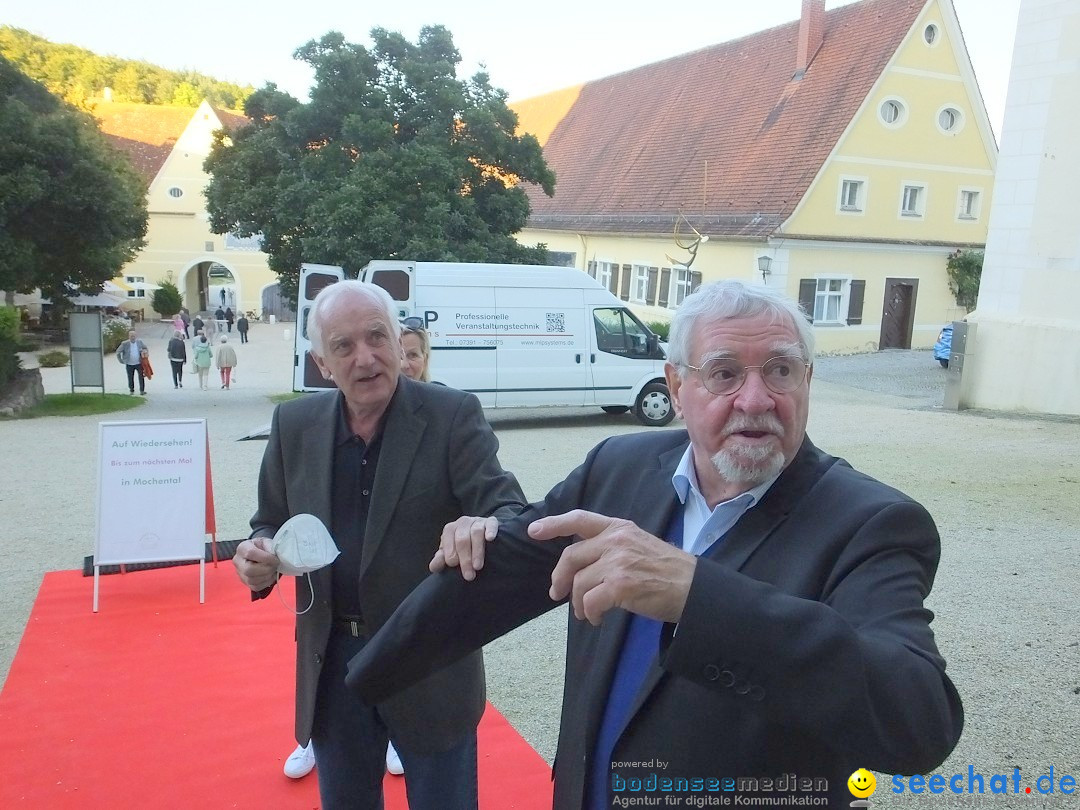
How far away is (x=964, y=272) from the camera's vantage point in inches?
1054

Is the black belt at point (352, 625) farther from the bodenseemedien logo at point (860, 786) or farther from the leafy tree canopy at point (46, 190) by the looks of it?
the leafy tree canopy at point (46, 190)

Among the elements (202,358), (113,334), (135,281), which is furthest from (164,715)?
(135,281)

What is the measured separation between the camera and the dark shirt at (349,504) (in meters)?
2.42

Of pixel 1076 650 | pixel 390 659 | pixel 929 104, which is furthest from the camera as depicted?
pixel 929 104

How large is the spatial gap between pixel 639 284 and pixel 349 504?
26905 millimetres

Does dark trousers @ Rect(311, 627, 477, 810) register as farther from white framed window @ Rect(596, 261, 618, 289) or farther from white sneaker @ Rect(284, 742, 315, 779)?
white framed window @ Rect(596, 261, 618, 289)

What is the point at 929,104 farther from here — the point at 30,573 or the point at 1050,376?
the point at 30,573

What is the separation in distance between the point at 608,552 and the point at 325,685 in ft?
5.14

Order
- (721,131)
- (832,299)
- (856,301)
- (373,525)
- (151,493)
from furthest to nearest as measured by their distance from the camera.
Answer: (721,131), (856,301), (832,299), (151,493), (373,525)

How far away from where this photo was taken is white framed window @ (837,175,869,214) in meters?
24.7

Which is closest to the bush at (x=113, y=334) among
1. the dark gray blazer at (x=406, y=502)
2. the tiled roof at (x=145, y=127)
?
the tiled roof at (x=145, y=127)

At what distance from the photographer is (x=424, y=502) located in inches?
95.2

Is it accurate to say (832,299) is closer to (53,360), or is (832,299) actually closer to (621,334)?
(621,334)

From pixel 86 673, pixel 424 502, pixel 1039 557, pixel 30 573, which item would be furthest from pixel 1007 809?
pixel 30 573
